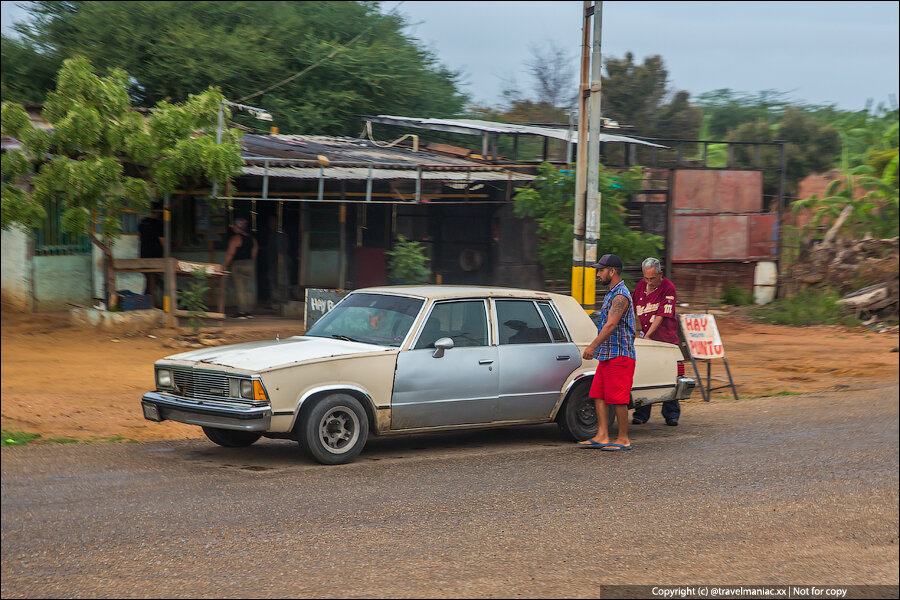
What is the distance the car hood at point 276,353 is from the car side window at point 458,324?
0.48 m

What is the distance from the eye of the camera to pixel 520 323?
28.7 feet

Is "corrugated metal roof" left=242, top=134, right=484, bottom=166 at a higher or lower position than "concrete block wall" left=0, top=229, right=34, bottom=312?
higher

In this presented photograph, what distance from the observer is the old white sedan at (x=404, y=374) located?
7293 millimetres

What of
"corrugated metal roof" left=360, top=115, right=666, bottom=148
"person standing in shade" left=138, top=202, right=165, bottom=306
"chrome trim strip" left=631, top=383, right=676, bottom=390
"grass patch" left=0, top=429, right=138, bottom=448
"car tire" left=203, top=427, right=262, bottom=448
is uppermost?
"corrugated metal roof" left=360, top=115, right=666, bottom=148

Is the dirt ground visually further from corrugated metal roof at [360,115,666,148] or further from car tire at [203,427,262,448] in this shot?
corrugated metal roof at [360,115,666,148]

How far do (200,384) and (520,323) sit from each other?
2.98 metres

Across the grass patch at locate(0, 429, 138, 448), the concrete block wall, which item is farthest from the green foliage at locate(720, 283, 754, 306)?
the grass patch at locate(0, 429, 138, 448)

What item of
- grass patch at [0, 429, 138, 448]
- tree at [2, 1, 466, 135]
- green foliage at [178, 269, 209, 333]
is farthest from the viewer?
tree at [2, 1, 466, 135]

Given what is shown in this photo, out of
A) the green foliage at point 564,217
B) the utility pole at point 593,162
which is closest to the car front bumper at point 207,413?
the utility pole at point 593,162

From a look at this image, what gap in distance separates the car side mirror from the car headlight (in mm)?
2192

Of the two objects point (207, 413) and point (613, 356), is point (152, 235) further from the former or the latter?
point (613, 356)

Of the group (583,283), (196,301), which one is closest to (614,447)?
(583,283)

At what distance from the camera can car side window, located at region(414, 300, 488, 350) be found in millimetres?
8188

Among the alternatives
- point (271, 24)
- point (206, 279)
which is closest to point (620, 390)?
point (206, 279)
